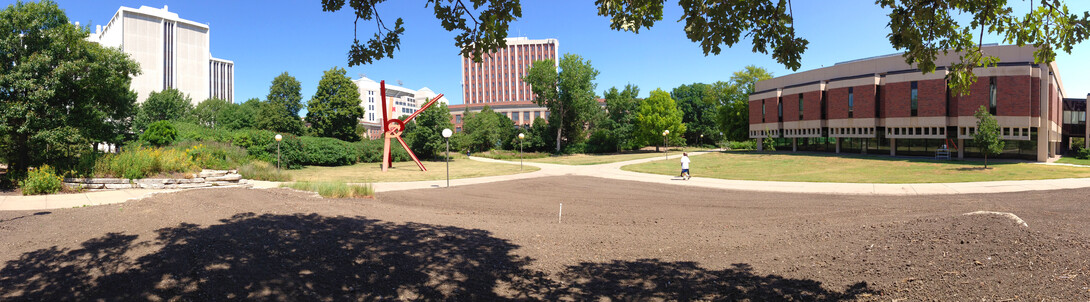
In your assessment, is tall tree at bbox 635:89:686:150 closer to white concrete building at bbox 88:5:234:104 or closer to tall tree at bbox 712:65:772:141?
tall tree at bbox 712:65:772:141

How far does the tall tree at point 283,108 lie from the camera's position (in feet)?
162

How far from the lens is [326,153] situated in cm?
3066

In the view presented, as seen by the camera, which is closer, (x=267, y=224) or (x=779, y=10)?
(x=779, y=10)

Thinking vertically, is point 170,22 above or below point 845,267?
above

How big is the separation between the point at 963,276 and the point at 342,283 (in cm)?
603

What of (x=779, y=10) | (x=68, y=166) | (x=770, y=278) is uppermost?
(x=779, y=10)

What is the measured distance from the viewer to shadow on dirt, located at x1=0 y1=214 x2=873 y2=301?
3.94 m

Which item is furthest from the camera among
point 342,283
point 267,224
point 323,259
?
point 267,224

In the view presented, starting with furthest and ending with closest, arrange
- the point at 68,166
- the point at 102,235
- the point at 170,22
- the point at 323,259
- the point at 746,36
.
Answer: the point at 170,22, the point at 68,166, the point at 102,235, the point at 323,259, the point at 746,36

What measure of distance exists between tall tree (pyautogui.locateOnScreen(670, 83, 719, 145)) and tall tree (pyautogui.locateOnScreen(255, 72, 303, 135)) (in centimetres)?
5535

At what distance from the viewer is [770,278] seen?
4715 mm

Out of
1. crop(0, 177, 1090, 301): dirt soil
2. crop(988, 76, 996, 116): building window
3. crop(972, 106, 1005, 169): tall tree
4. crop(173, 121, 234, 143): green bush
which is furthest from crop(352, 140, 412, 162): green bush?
crop(988, 76, 996, 116): building window

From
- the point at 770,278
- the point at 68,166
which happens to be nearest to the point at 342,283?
the point at 770,278

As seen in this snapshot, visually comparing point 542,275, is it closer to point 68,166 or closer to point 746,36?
point 746,36
